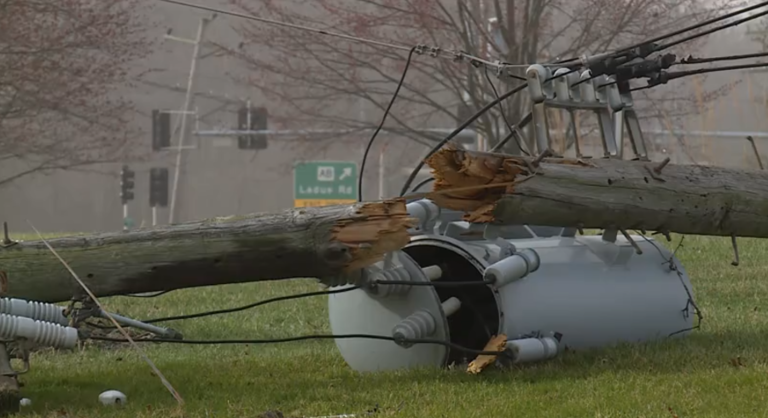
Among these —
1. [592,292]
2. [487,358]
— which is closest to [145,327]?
[487,358]

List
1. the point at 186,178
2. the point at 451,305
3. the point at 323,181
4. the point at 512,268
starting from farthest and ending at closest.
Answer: the point at 186,178 → the point at 323,181 → the point at 451,305 → the point at 512,268

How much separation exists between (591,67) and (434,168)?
5.33 ft

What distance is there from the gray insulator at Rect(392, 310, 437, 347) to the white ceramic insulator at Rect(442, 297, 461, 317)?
0.22m

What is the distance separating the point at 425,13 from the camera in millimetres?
16000

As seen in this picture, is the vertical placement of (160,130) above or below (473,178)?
below

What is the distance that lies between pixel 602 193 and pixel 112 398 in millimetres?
2946

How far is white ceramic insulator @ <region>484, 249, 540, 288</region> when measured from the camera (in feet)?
22.5

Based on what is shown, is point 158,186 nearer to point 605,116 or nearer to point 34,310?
point 605,116

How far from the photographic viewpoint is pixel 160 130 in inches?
1345

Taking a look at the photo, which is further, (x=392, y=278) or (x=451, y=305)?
(x=451, y=305)

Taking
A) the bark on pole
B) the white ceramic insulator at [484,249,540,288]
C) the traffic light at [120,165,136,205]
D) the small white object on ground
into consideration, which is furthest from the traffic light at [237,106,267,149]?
the small white object on ground

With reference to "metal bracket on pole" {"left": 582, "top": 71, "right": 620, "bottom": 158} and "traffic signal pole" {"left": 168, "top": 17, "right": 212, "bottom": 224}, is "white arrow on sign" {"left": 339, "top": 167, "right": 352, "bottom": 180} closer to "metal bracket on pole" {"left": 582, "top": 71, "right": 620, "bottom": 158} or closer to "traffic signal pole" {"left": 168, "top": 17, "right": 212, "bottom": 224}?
"traffic signal pole" {"left": 168, "top": 17, "right": 212, "bottom": 224}

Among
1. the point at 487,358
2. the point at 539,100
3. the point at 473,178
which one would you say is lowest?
the point at 487,358

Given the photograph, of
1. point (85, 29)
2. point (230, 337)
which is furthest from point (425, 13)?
point (230, 337)
